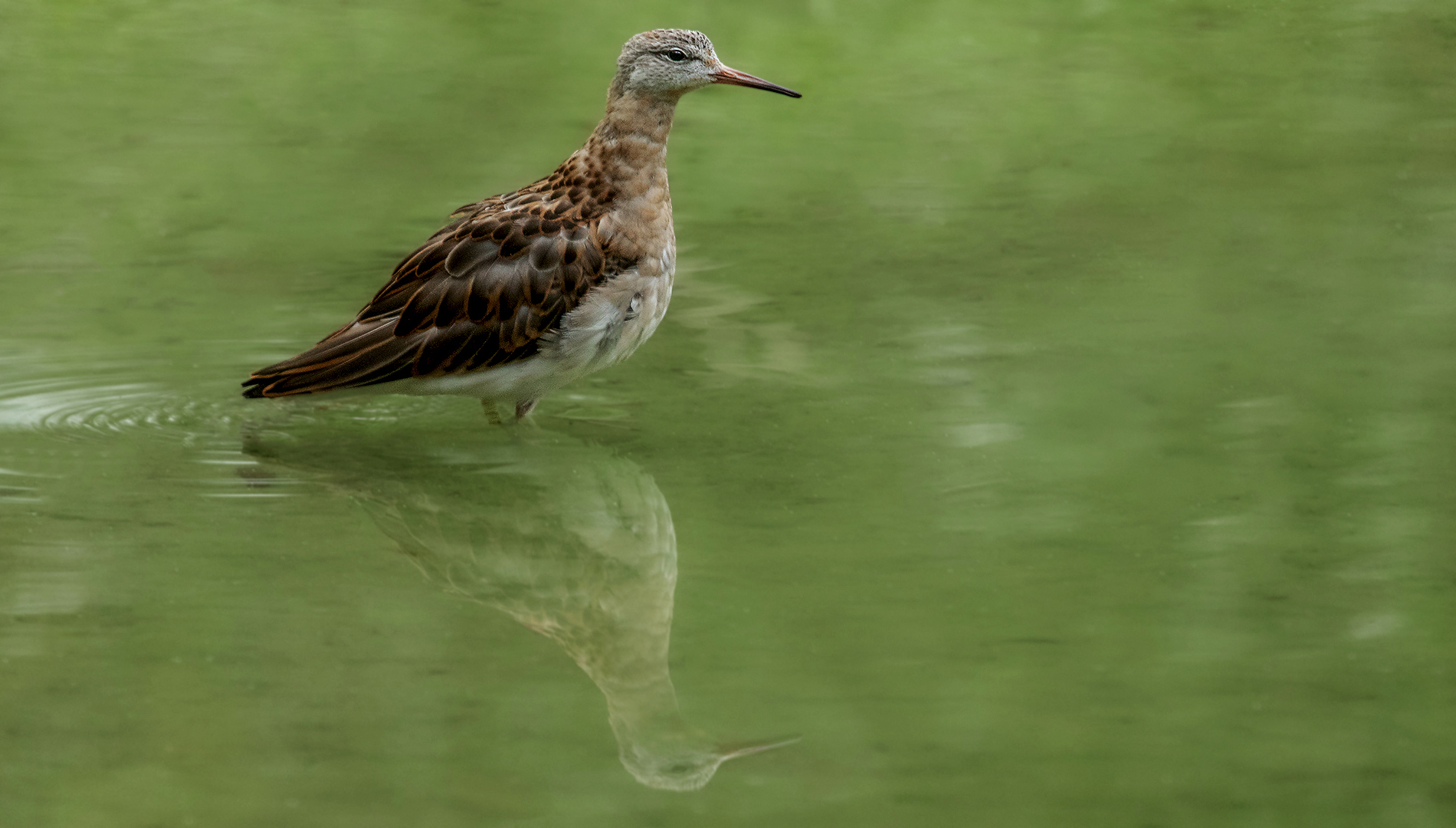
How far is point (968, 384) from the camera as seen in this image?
9406 millimetres


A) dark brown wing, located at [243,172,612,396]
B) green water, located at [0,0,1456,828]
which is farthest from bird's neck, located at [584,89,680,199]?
green water, located at [0,0,1456,828]

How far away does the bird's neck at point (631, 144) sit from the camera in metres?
8.46

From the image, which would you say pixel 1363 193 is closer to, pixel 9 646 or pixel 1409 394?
pixel 1409 394

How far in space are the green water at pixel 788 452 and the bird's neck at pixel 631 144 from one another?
1167 mm

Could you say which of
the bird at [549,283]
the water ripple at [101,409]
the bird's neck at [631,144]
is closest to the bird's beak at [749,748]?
the bird at [549,283]

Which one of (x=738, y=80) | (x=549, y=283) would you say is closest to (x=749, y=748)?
(x=549, y=283)

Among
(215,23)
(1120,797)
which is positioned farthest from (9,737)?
(215,23)

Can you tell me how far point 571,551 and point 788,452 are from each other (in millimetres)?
1315

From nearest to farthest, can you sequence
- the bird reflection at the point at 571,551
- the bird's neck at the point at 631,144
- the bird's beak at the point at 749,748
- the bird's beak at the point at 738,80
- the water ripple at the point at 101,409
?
1. the bird's beak at the point at 749,748
2. the bird reflection at the point at 571,551
3. the bird's neck at the point at 631,144
4. the bird's beak at the point at 738,80
5. the water ripple at the point at 101,409

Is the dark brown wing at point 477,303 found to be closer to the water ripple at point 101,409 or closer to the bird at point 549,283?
the bird at point 549,283

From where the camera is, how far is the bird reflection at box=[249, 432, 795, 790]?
6230 millimetres

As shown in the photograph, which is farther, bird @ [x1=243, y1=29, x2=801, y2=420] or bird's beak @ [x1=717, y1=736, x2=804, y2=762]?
bird @ [x1=243, y1=29, x2=801, y2=420]

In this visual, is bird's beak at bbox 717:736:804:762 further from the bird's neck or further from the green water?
the bird's neck

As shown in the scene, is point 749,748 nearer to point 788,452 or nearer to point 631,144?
point 788,452
